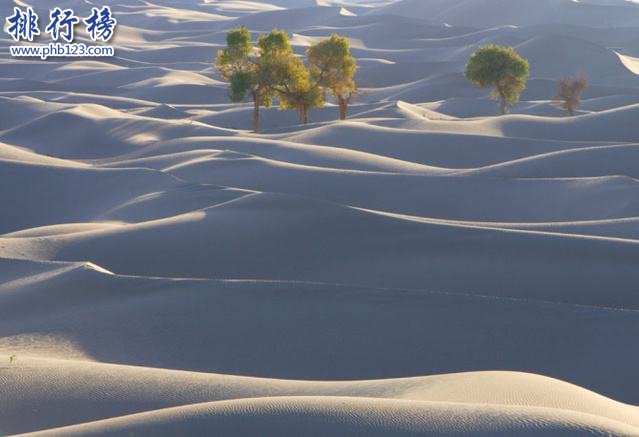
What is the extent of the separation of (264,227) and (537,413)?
1029 cm

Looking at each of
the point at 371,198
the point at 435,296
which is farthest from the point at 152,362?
the point at 371,198

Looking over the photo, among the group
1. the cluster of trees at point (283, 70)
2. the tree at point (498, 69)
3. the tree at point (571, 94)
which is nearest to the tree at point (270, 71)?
the cluster of trees at point (283, 70)

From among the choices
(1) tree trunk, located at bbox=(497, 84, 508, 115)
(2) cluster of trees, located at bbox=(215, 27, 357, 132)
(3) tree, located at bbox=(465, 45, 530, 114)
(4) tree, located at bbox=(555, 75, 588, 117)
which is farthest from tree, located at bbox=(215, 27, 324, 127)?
(4) tree, located at bbox=(555, 75, 588, 117)

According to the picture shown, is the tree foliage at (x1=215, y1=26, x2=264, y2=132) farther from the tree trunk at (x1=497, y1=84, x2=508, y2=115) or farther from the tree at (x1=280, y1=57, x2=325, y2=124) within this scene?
the tree trunk at (x1=497, y1=84, x2=508, y2=115)

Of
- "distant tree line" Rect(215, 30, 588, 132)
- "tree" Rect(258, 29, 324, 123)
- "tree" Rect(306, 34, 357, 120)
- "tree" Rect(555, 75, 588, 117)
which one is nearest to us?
"tree" Rect(258, 29, 324, 123)

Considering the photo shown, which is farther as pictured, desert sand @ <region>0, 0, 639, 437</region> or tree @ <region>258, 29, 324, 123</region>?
tree @ <region>258, 29, 324, 123</region>

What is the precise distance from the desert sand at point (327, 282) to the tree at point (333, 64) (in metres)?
3.12

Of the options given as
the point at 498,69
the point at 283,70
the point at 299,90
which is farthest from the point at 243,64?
the point at 498,69

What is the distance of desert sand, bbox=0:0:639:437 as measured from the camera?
8.40 meters

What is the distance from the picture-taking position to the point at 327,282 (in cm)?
1448

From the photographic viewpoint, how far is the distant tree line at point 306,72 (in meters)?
35.8

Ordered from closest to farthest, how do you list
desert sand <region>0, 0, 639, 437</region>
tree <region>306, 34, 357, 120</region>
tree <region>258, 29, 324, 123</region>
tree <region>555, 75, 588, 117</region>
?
1. desert sand <region>0, 0, 639, 437</region>
2. tree <region>258, 29, 324, 123</region>
3. tree <region>306, 34, 357, 120</region>
4. tree <region>555, 75, 588, 117</region>

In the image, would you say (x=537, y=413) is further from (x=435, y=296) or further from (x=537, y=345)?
(x=435, y=296)

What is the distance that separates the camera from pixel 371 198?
2184 cm
